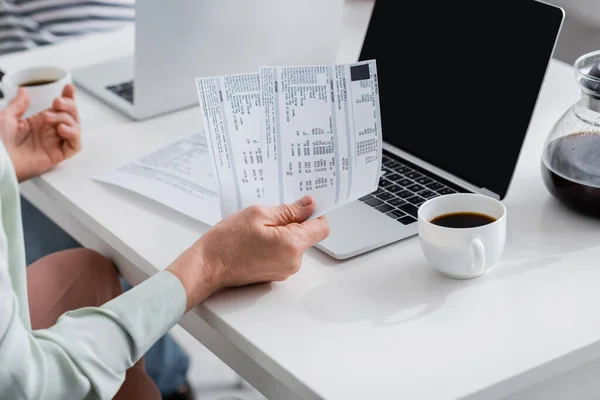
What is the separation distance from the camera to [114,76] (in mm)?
1547

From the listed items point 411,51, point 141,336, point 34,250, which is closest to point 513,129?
point 411,51

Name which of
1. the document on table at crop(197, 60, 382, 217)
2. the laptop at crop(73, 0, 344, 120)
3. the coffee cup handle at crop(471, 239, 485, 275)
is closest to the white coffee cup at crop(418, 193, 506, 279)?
the coffee cup handle at crop(471, 239, 485, 275)

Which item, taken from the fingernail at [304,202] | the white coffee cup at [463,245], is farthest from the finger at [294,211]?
the white coffee cup at [463,245]

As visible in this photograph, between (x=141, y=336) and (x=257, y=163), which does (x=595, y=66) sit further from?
(x=141, y=336)

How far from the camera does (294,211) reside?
0.98m

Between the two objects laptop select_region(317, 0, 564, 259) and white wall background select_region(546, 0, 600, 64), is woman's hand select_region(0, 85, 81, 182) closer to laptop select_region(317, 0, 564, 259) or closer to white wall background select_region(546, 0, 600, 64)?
laptop select_region(317, 0, 564, 259)

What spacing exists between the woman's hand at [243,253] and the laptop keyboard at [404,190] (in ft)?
0.52

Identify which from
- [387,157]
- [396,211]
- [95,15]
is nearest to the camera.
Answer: [396,211]

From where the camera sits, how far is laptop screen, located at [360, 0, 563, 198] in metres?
1.09

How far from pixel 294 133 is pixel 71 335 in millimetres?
322

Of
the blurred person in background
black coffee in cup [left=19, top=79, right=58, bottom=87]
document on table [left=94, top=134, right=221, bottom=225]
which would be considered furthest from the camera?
the blurred person in background

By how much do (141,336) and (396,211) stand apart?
0.37 metres

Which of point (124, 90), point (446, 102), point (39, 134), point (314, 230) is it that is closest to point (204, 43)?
point (124, 90)

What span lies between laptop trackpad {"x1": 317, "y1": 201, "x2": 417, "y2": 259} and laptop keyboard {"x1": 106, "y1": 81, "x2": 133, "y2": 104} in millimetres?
536
